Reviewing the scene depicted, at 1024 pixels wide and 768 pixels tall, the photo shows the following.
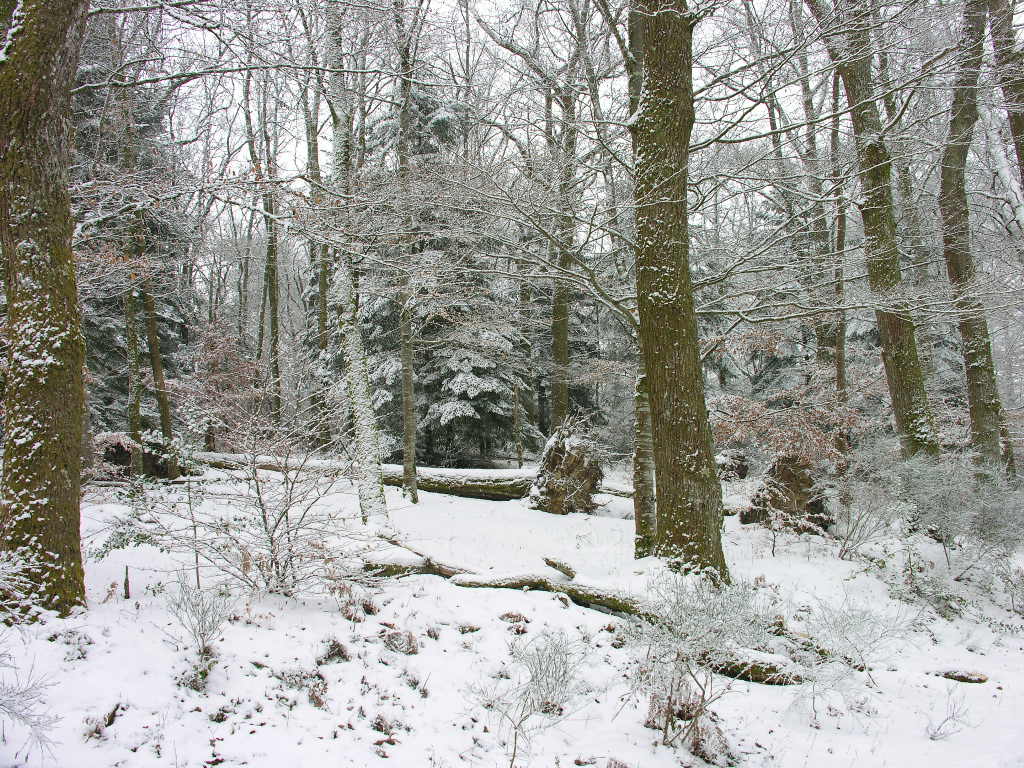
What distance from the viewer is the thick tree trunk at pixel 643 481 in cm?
720

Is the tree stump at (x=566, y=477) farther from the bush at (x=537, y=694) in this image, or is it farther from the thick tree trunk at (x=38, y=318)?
the thick tree trunk at (x=38, y=318)

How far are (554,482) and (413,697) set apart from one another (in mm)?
7988

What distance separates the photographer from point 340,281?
9711mm

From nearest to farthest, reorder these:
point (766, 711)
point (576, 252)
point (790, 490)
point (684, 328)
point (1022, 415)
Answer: point (766, 711) → point (684, 328) → point (576, 252) → point (790, 490) → point (1022, 415)

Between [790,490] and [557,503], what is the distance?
4355 mm

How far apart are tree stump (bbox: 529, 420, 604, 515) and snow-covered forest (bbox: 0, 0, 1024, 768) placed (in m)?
0.22

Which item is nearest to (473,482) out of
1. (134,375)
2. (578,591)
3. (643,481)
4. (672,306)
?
(643,481)

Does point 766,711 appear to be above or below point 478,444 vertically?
below

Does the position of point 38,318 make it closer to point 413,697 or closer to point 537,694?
point 413,697

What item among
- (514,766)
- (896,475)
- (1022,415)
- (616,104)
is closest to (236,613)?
(514,766)

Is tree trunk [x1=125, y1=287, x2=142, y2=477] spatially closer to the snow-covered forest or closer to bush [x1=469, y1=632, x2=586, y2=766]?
the snow-covered forest

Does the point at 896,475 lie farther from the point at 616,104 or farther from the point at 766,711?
the point at 616,104

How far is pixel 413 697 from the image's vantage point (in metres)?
3.47

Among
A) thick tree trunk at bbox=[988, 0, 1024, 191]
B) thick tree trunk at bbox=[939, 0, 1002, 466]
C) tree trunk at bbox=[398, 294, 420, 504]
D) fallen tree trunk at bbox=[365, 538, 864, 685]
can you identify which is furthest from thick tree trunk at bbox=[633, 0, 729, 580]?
tree trunk at bbox=[398, 294, 420, 504]
